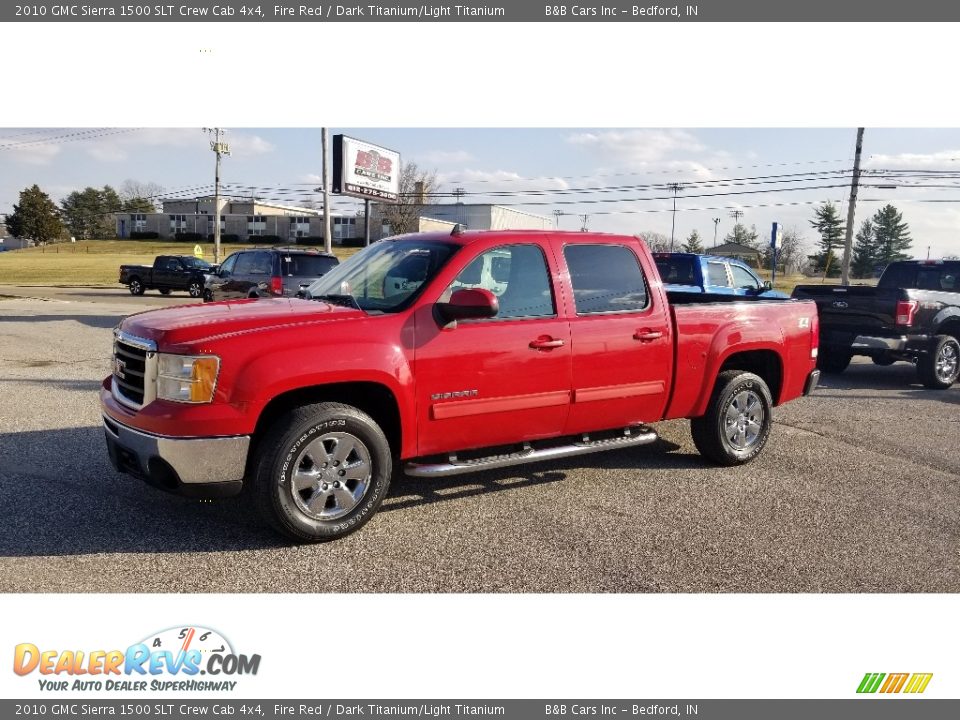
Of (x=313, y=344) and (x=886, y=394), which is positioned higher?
(x=313, y=344)

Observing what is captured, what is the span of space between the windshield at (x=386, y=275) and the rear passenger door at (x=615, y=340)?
3.38ft

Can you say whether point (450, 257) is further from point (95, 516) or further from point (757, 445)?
point (757, 445)

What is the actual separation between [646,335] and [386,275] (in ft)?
6.49

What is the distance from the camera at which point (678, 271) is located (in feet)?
43.7

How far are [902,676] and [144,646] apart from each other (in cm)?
341

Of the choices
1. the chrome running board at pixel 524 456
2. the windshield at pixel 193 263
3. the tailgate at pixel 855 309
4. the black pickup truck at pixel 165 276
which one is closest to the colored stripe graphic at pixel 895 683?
the chrome running board at pixel 524 456

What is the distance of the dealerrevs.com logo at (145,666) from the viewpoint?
321 cm

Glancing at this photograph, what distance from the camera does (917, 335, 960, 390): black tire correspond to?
444 inches

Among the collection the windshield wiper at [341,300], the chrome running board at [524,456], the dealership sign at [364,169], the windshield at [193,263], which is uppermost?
the dealership sign at [364,169]

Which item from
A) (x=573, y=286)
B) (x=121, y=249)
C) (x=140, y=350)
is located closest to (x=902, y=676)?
(x=573, y=286)

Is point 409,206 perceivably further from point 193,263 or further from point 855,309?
point 855,309

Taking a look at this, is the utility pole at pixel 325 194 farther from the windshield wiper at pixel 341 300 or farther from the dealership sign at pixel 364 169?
the windshield wiper at pixel 341 300

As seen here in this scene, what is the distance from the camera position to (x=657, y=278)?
590 centimetres

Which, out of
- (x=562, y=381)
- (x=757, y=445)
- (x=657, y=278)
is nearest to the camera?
(x=562, y=381)
